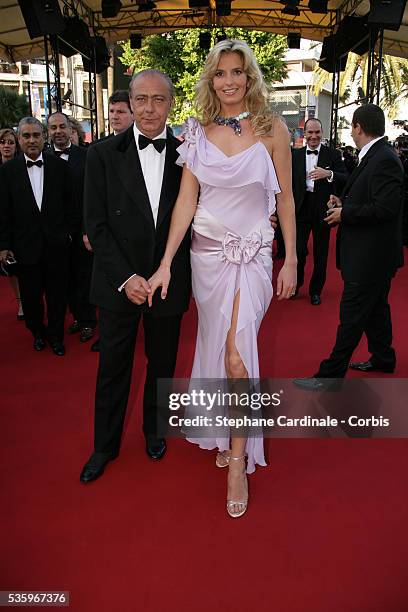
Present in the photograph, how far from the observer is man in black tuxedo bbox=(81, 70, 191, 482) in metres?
2.49

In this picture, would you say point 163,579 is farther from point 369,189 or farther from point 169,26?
point 169,26

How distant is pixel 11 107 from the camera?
71.5ft

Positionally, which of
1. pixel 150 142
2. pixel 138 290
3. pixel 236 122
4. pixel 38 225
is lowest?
pixel 38 225

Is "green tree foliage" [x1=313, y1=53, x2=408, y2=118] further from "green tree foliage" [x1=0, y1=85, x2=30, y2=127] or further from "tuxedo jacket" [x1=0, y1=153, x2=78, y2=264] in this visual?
"tuxedo jacket" [x1=0, y1=153, x2=78, y2=264]

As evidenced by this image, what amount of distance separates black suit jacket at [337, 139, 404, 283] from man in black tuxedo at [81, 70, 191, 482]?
1240 millimetres

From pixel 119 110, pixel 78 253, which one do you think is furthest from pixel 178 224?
pixel 78 253

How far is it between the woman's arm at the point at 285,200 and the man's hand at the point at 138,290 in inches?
22.8

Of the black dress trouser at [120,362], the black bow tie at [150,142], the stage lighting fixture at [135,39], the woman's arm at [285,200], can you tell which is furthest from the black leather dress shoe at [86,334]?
the stage lighting fixture at [135,39]

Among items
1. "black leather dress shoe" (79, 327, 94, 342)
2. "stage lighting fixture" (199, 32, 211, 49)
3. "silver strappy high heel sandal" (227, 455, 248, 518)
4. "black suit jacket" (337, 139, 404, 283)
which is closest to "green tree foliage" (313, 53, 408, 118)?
"stage lighting fixture" (199, 32, 211, 49)

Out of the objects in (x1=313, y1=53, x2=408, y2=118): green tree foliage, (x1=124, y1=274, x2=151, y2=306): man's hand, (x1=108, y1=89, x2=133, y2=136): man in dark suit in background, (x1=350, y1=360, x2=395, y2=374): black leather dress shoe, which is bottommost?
(x1=350, y1=360, x2=395, y2=374): black leather dress shoe

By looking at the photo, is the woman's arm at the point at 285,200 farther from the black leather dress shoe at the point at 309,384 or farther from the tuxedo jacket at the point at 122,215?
the black leather dress shoe at the point at 309,384

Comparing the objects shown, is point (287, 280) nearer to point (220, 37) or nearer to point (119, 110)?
point (119, 110)

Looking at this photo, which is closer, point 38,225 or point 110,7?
point 38,225

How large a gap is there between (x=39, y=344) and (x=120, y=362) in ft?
6.80
